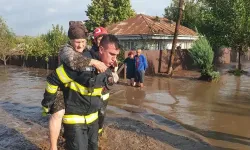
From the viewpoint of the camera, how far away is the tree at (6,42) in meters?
29.4

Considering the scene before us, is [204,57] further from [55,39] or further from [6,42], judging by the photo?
[6,42]

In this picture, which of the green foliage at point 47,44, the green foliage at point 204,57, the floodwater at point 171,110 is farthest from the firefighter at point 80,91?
the green foliage at point 47,44

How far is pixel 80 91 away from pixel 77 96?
7cm

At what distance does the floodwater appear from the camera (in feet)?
23.8

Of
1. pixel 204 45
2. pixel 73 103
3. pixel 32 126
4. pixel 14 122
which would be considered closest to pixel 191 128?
pixel 32 126

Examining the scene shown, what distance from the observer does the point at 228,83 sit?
53.9 ft

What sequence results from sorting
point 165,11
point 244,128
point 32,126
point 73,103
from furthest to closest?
1. point 165,11
2. point 244,128
3. point 32,126
4. point 73,103

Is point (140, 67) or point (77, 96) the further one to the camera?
point (140, 67)

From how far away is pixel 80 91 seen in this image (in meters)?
3.83

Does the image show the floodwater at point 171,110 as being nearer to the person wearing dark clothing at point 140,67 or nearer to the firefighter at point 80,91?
the person wearing dark clothing at point 140,67

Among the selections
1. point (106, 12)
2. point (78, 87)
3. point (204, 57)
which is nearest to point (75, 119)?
point (78, 87)

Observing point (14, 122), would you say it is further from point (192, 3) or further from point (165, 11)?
point (165, 11)

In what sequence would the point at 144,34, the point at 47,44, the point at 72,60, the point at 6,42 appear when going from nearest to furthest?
the point at 72,60, the point at 144,34, the point at 47,44, the point at 6,42

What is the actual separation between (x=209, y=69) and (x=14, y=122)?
11044 mm
